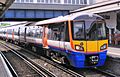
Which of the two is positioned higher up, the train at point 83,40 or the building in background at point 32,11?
the building in background at point 32,11

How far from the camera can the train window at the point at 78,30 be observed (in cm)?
1302

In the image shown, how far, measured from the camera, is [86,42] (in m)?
12.9

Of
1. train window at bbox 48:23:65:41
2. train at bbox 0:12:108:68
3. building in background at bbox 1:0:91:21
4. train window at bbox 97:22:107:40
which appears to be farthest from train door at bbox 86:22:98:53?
building in background at bbox 1:0:91:21

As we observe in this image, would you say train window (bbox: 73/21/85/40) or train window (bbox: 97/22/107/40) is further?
train window (bbox: 97/22/107/40)

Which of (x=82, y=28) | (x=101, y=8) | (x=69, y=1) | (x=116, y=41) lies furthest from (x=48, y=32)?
(x=69, y=1)

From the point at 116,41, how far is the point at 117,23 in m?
3.51

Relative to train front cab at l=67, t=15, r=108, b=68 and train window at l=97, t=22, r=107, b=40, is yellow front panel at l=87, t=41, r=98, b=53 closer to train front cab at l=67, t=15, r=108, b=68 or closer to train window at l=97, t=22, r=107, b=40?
train front cab at l=67, t=15, r=108, b=68

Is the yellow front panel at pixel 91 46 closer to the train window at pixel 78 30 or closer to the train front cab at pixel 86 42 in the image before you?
the train front cab at pixel 86 42

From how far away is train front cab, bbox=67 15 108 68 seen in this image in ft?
42.1

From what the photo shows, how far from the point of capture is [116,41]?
31.8 metres

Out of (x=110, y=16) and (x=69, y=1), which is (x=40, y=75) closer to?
(x=110, y=16)

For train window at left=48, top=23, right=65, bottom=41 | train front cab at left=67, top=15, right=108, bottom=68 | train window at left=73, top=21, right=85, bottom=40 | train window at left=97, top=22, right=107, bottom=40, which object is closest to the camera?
→ train front cab at left=67, top=15, right=108, bottom=68

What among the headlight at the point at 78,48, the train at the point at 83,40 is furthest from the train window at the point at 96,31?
the headlight at the point at 78,48

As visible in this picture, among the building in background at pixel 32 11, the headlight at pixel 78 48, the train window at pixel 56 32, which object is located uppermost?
the building in background at pixel 32 11
